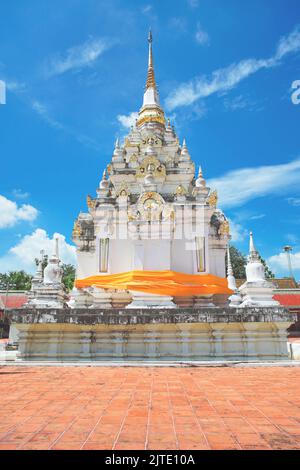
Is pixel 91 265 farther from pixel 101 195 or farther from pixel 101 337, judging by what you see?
pixel 101 337

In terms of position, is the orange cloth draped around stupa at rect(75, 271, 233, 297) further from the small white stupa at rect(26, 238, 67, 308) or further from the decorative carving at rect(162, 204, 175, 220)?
the decorative carving at rect(162, 204, 175, 220)

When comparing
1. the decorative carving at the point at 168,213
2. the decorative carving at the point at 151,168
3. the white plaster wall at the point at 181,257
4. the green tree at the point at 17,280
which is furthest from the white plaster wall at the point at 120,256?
the green tree at the point at 17,280

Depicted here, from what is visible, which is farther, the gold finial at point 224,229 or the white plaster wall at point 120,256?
the gold finial at point 224,229

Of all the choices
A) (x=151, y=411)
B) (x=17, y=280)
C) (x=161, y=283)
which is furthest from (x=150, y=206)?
(x=17, y=280)

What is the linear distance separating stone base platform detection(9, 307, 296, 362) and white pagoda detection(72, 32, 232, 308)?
6.54 ft

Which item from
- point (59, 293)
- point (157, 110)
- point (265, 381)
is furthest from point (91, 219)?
point (265, 381)

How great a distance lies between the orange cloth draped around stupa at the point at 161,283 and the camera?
12.9m

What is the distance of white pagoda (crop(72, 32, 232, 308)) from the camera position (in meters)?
14.0

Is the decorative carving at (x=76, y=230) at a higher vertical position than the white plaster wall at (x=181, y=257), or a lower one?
higher

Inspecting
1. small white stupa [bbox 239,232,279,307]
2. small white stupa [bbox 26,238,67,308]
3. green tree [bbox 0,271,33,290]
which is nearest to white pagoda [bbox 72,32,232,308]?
small white stupa [bbox 26,238,67,308]

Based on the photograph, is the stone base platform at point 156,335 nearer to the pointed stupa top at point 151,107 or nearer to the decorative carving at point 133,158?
the decorative carving at point 133,158

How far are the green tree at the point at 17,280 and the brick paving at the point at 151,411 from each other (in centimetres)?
4677
